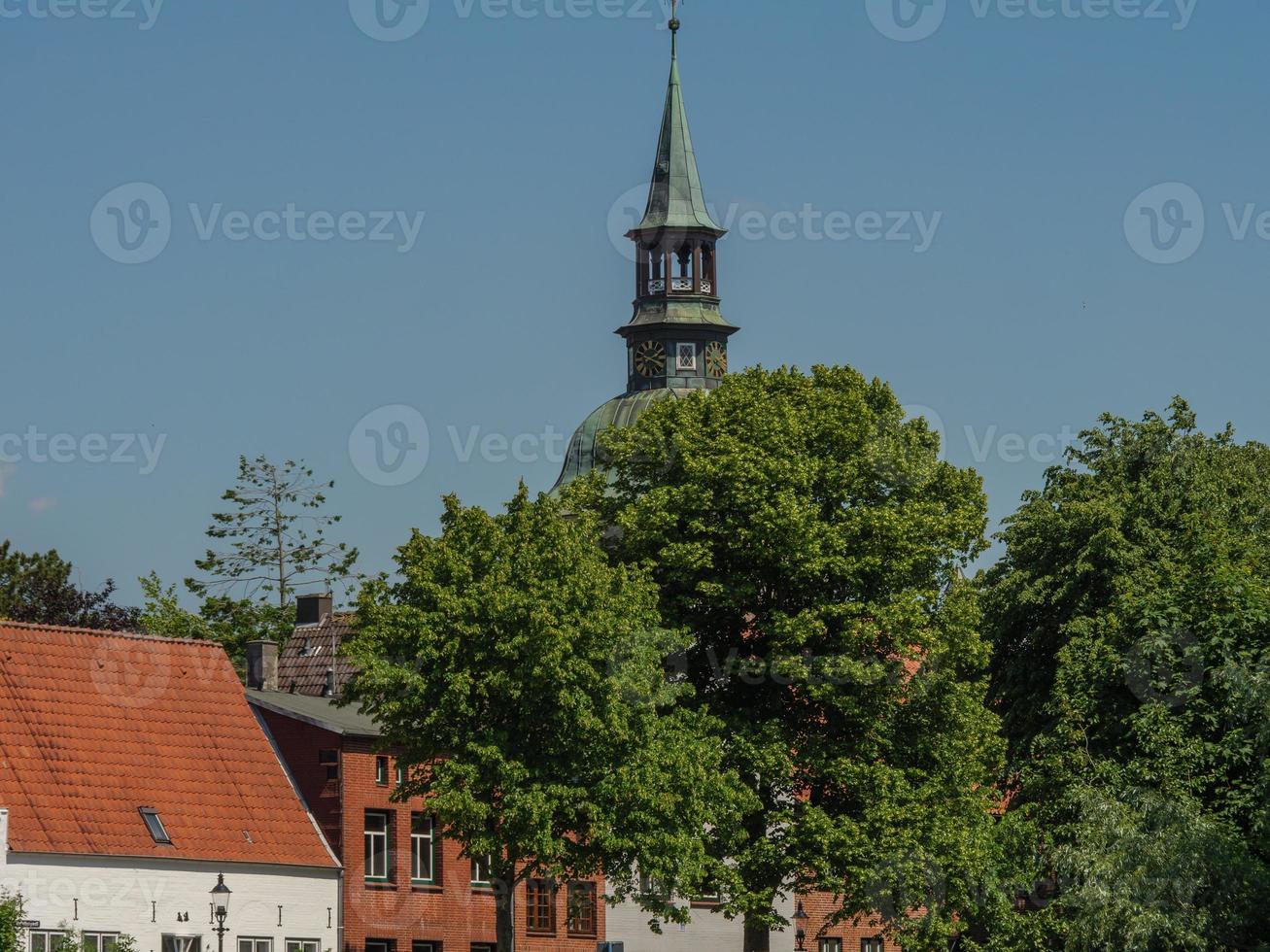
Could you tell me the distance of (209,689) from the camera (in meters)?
59.2

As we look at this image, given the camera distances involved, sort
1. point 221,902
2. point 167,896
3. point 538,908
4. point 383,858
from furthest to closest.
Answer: point 538,908, point 383,858, point 167,896, point 221,902

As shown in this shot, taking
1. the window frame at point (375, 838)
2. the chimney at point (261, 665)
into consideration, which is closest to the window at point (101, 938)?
the window frame at point (375, 838)

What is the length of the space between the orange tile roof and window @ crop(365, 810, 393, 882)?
174cm

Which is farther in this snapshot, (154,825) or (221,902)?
(154,825)

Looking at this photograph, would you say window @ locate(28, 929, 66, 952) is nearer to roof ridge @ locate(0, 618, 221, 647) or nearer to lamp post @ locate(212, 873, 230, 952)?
lamp post @ locate(212, 873, 230, 952)

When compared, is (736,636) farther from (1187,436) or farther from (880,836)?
(1187,436)

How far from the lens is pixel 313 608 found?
7356 centimetres

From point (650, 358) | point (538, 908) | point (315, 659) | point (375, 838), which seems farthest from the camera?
point (650, 358)

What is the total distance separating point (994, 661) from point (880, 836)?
39.4 ft

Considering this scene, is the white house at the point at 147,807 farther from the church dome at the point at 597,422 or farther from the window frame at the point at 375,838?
the church dome at the point at 597,422

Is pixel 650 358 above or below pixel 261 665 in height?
above

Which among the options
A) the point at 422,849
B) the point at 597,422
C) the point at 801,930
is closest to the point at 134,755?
the point at 422,849

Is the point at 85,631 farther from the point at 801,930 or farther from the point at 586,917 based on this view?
the point at 801,930

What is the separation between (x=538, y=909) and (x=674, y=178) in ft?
164
